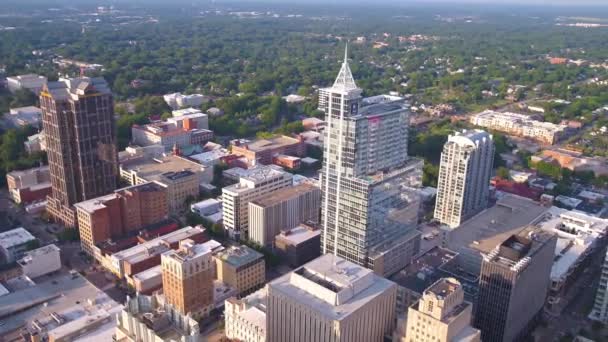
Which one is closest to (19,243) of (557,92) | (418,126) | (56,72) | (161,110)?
(161,110)

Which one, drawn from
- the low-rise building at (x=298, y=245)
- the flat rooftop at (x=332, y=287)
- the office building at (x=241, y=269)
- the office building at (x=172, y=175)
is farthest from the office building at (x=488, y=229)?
the office building at (x=172, y=175)

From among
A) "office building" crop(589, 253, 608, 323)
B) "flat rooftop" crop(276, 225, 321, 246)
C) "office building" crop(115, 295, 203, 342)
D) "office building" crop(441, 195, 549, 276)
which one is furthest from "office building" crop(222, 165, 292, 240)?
"office building" crop(589, 253, 608, 323)

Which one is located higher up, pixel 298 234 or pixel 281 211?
pixel 281 211

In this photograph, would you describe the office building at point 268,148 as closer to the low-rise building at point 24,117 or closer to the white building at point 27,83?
the low-rise building at point 24,117

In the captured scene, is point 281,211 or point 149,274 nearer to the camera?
point 149,274

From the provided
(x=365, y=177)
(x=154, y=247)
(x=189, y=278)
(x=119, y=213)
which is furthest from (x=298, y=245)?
(x=119, y=213)

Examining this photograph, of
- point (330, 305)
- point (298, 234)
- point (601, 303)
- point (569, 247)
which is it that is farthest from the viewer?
point (298, 234)

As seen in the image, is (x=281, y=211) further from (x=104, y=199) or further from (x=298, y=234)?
(x=104, y=199)
